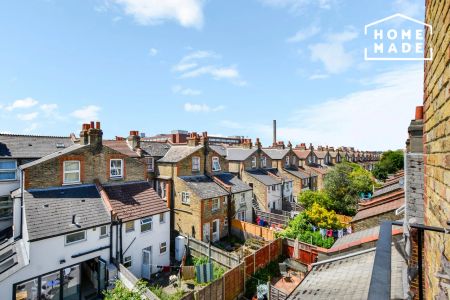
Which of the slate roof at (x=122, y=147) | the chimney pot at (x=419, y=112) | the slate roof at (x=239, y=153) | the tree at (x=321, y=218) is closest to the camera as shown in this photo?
the chimney pot at (x=419, y=112)

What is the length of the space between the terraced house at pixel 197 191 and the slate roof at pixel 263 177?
4.83 metres

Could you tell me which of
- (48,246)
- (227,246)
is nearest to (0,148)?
(48,246)

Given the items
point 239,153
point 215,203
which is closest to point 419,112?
point 215,203

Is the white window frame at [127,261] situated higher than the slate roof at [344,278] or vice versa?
the slate roof at [344,278]

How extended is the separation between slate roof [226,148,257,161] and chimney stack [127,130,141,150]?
13982mm

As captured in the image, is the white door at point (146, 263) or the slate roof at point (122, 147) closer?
the white door at point (146, 263)

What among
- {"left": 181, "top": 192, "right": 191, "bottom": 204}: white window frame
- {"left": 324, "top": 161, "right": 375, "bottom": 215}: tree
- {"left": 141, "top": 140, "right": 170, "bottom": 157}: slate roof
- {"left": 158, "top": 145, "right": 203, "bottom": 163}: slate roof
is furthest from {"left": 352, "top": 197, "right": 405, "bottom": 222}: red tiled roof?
{"left": 141, "top": 140, "right": 170, "bottom": 157}: slate roof

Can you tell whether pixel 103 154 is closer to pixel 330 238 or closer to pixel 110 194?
pixel 110 194

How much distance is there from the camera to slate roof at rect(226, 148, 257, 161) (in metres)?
35.5

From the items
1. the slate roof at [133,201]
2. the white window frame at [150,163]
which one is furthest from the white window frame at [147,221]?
the white window frame at [150,163]

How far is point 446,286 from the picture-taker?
1912mm

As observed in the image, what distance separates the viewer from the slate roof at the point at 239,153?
1399 inches

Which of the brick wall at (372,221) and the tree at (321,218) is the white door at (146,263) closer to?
the brick wall at (372,221)

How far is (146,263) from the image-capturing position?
18.3m
